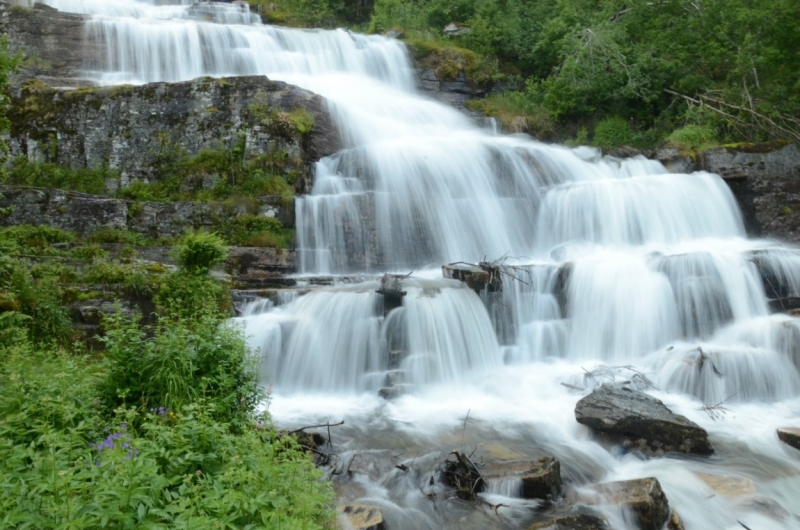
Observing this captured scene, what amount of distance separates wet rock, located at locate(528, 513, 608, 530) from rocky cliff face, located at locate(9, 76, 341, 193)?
11.1 m

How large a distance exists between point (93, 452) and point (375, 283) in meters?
7.15

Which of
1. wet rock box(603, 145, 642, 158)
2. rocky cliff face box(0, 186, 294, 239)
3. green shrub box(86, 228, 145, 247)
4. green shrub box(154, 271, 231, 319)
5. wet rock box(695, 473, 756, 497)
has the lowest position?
wet rock box(695, 473, 756, 497)

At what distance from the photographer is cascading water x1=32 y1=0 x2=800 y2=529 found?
23.3 feet

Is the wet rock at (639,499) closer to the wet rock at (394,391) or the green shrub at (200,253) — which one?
the wet rock at (394,391)

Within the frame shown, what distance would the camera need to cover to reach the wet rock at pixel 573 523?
513 cm

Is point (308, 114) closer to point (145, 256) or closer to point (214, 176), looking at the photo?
point (214, 176)

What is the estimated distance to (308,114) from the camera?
15.9 metres

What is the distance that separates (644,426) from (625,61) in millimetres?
15765

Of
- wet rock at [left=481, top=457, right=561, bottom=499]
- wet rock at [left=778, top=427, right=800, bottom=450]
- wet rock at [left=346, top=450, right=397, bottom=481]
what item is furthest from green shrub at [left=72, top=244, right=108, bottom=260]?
wet rock at [left=778, top=427, right=800, bottom=450]

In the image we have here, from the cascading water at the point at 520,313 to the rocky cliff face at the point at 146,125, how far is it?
2.01 metres

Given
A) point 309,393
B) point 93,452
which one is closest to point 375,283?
point 309,393

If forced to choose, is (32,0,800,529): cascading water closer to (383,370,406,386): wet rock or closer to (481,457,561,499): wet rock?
(383,370,406,386): wet rock

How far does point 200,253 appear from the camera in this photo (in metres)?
9.70

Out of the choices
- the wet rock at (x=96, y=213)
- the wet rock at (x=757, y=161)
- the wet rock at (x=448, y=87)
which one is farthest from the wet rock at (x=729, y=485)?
the wet rock at (x=448, y=87)
